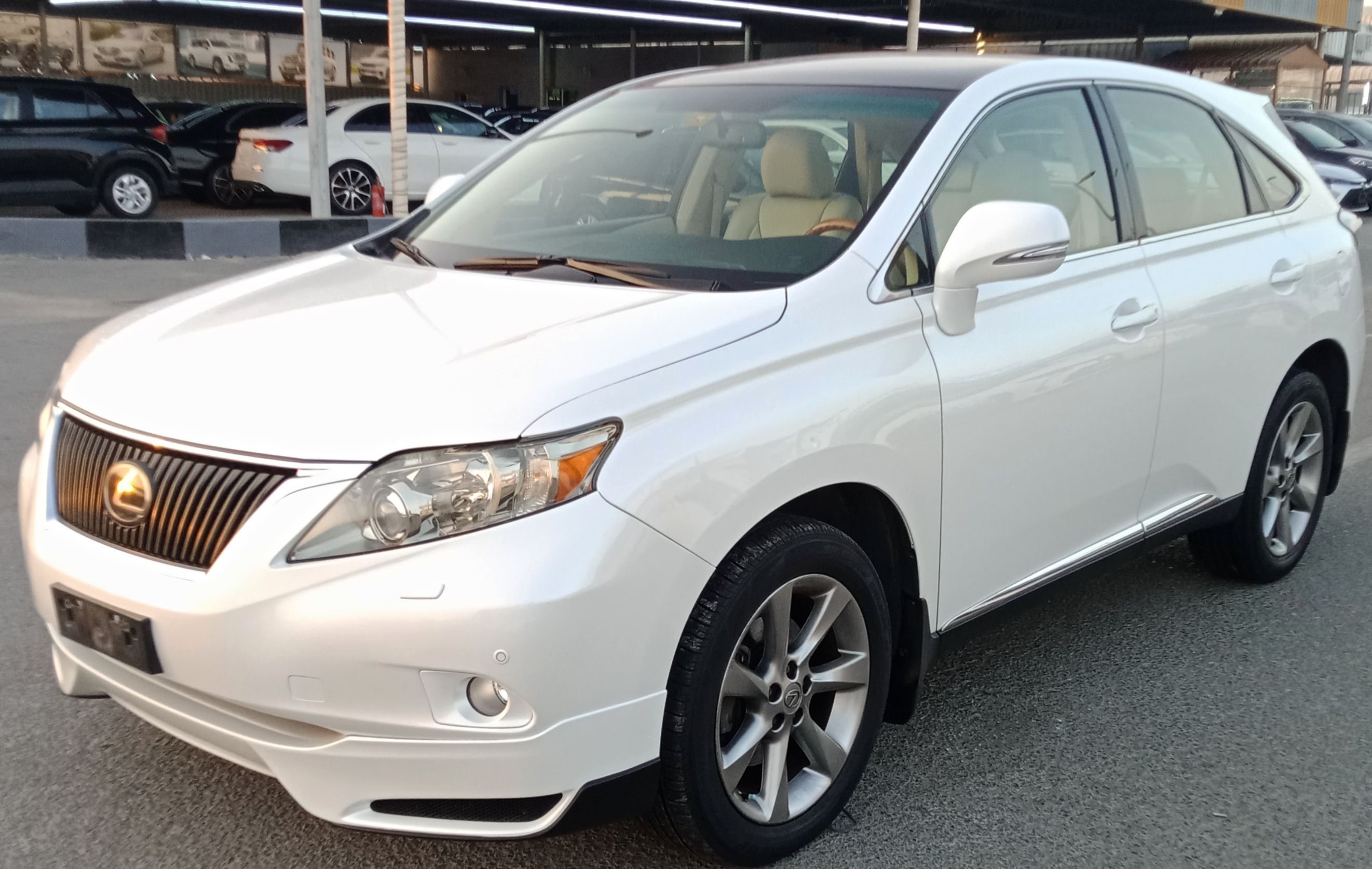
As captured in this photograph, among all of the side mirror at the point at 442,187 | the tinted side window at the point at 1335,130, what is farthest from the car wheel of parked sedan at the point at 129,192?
the tinted side window at the point at 1335,130

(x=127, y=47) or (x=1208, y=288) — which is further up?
(x=127, y=47)

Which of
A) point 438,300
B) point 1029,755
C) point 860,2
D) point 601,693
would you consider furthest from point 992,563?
point 860,2

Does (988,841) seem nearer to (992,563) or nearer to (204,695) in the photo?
(992,563)

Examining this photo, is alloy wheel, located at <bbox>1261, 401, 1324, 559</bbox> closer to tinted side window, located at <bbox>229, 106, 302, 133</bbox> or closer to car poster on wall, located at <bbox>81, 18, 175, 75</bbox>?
tinted side window, located at <bbox>229, 106, 302, 133</bbox>

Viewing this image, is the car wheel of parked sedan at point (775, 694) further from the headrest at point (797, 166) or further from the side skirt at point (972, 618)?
the headrest at point (797, 166)

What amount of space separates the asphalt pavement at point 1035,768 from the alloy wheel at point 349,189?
12183 millimetres

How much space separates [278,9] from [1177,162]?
29843 millimetres

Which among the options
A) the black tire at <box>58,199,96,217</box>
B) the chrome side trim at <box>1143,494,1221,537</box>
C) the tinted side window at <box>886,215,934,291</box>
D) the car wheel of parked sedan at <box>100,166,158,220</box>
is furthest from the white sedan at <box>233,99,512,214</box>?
the tinted side window at <box>886,215,934,291</box>

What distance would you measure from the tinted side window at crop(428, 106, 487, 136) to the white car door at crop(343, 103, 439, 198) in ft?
0.42

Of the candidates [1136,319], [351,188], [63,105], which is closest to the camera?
[1136,319]

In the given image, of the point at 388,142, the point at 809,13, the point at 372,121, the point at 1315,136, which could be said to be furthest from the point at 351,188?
the point at 809,13

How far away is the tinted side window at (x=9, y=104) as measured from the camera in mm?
14383

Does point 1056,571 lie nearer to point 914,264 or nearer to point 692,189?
point 914,264

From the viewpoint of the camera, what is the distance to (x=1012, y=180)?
3.41 meters
